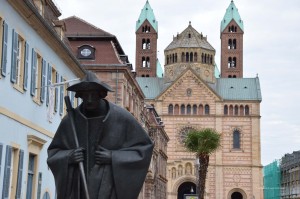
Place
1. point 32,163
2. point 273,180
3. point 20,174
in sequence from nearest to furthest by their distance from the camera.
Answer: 1. point 20,174
2. point 32,163
3. point 273,180

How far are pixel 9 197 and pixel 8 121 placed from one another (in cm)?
228

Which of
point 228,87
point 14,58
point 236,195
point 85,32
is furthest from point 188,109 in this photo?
point 14,58

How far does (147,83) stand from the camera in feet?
293

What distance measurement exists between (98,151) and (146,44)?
303ft

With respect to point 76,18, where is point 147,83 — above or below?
above

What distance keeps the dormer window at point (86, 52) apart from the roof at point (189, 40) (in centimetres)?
5458

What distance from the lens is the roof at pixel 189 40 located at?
90812mm

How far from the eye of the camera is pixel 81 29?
1515 inches

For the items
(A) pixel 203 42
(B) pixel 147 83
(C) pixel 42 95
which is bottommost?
(C) pixel 42 95

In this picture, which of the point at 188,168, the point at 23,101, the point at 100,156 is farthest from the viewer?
the point at 188,168

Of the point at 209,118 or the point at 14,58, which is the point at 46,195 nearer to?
the point at 14,58

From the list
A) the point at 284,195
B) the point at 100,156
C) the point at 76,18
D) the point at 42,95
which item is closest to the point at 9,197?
the point at 42,95

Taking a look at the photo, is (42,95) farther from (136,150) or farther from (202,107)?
(202,107)

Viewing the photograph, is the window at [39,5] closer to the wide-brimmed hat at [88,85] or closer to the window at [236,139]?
the wide-brimmed hat at [88,85]
